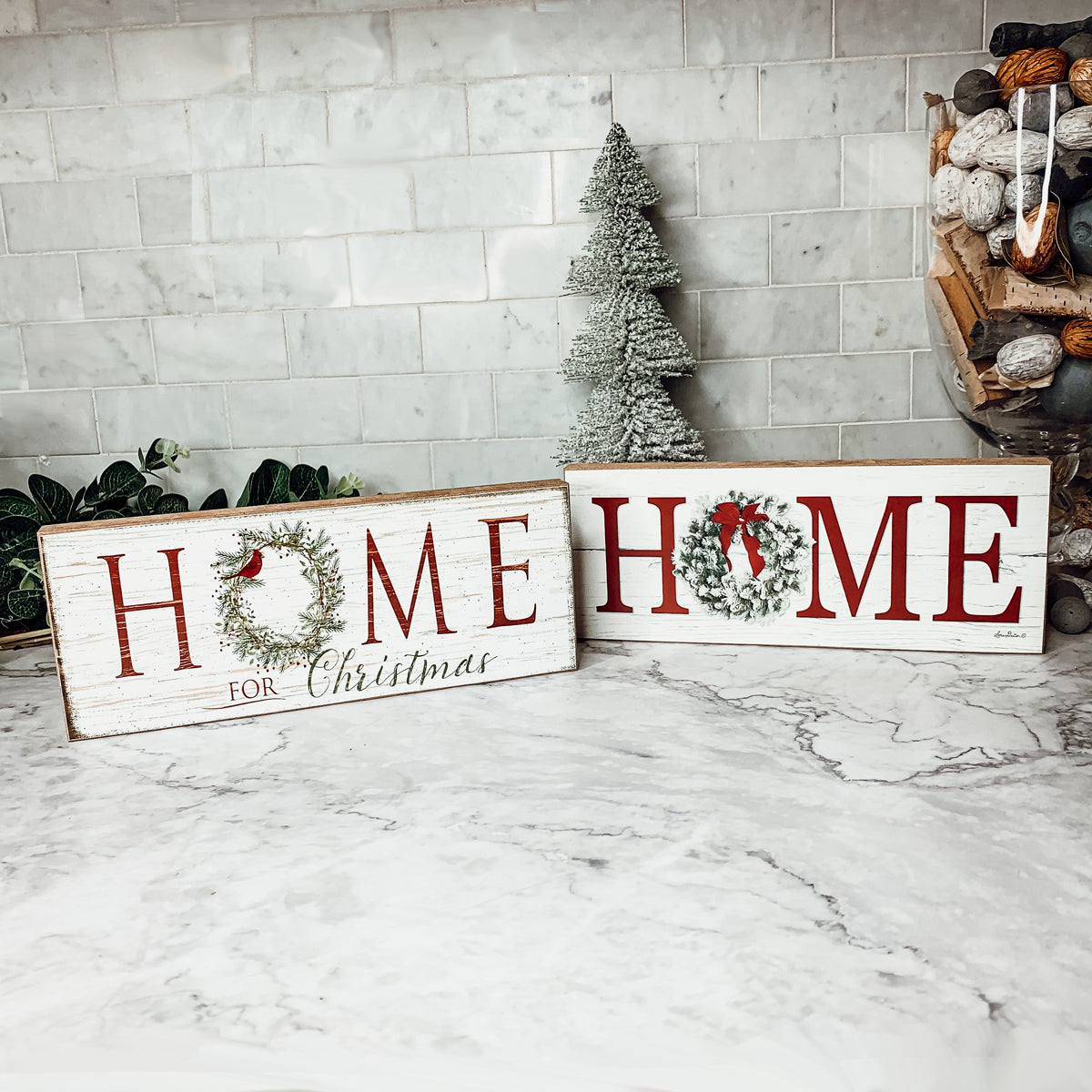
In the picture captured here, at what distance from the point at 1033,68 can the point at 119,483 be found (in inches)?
44.1

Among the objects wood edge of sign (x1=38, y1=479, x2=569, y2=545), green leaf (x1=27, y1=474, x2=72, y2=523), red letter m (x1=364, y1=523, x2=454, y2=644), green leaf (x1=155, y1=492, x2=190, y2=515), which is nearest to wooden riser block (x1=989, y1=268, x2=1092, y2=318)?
wood edge of sign (x1=38, y1=479, x2=569, y2=545)

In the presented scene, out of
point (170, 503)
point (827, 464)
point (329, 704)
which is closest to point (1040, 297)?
point (827, 464)

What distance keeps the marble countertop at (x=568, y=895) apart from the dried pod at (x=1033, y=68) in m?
0.59

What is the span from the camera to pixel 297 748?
881 millimetres

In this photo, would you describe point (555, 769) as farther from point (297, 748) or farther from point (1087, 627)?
point (1087, 627)

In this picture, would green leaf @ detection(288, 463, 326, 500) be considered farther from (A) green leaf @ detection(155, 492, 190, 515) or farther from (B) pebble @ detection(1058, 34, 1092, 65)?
(B) pebble @ detection(1058, 34, 1092, 65)

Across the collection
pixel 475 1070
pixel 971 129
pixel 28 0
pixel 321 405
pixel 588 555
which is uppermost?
pixel 28 0

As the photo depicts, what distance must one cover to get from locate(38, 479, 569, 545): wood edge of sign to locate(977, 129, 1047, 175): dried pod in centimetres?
53

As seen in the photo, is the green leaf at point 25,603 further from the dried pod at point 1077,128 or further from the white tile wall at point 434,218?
the dried pod at point 1077,128

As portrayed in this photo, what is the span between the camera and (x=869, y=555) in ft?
3.38

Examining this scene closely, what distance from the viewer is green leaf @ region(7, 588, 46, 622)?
3.92 ft

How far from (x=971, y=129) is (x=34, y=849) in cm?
108

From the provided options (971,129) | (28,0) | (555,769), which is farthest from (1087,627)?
(28,0)

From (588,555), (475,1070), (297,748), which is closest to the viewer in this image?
(475,1070)
